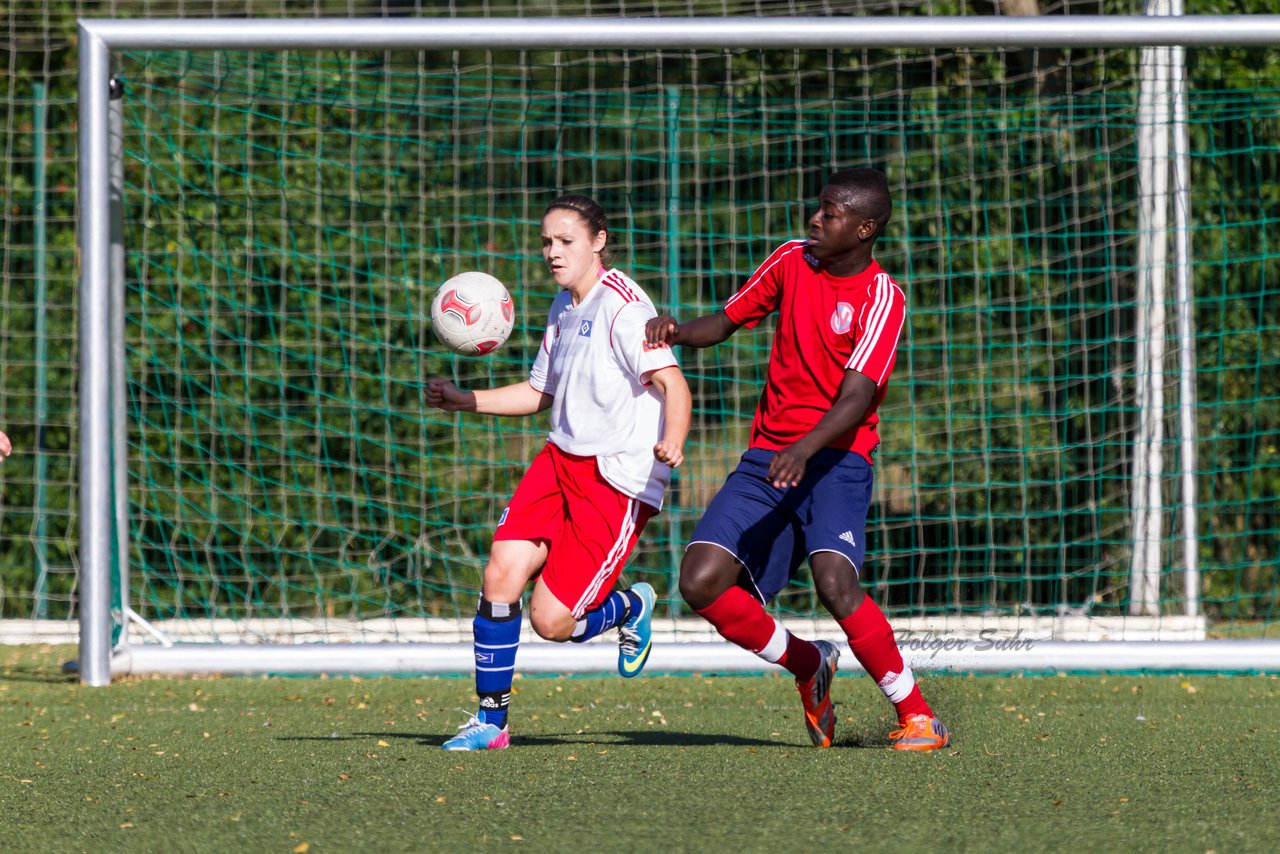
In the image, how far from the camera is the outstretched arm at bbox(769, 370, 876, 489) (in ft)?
12.8

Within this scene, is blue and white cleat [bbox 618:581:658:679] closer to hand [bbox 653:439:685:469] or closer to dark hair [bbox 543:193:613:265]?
hand [bbox 653:439:685:469]

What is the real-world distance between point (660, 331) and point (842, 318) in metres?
0.53

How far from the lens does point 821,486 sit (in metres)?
4.31

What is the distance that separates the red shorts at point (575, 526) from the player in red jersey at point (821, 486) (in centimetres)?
24

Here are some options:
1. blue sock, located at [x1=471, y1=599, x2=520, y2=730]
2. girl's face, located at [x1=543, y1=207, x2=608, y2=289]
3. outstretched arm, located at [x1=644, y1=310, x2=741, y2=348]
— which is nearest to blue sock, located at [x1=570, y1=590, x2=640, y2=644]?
blue sock, located at [x1=471, y1=599, x2=520, y2=730]

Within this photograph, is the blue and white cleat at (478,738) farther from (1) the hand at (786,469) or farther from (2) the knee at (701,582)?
(1) the hand at (786,469)

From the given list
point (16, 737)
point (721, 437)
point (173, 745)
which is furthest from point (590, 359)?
point (721, 437)

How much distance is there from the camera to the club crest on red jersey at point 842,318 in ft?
14.0

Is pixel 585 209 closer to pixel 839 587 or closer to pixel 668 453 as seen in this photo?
pixel 668 453

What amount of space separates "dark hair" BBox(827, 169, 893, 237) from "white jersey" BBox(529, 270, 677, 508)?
67 cm

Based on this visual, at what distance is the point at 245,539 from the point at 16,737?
2.56 m

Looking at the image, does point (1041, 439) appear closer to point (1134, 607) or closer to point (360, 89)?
point (1134, 607)

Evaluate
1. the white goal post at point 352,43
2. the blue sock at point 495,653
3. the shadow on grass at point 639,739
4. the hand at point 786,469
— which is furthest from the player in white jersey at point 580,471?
the white goal post at point 352,43

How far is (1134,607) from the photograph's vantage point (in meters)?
7.02
